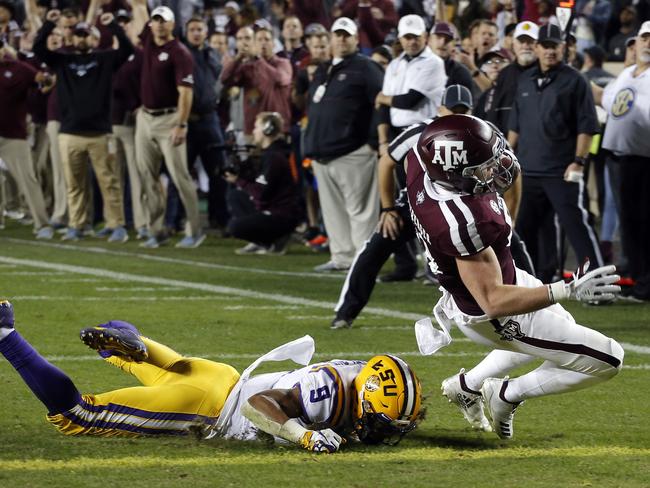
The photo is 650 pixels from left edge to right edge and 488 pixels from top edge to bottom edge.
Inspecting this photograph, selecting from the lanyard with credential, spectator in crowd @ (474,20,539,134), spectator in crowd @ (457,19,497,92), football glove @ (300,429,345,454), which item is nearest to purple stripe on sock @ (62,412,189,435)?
football glove @ (300,429,345,454)

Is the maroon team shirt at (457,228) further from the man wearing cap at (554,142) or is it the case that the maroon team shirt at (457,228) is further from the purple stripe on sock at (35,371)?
the man wearing cap at (554,142)

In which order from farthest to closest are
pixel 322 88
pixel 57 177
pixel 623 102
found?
pixel 57 177 < pixel 322 88 < pixel 623 102

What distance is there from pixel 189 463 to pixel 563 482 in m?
1.34

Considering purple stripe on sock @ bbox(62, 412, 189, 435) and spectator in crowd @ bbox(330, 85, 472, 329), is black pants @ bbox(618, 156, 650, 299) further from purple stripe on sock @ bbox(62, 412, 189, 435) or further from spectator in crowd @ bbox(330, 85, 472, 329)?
purple stripe on sock @ bbox(62, 412, 189, 435)

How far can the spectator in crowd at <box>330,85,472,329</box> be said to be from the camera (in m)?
8.06

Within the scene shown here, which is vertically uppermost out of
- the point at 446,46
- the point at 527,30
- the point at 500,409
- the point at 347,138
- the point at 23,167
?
the point at 527,30

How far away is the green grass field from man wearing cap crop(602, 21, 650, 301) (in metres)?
0.49

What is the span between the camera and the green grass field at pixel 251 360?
16.0 ft

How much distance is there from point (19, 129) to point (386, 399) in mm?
10529

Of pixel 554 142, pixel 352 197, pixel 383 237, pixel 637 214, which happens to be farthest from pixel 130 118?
pixel 383 237

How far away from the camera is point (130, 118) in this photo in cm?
1455

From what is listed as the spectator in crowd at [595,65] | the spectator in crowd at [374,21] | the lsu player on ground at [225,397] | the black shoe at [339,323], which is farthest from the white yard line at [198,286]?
the spectator in crowd at [374,21]

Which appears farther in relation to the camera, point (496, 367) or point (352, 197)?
point (352, 197)

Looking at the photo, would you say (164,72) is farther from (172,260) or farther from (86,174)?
(172,260)
